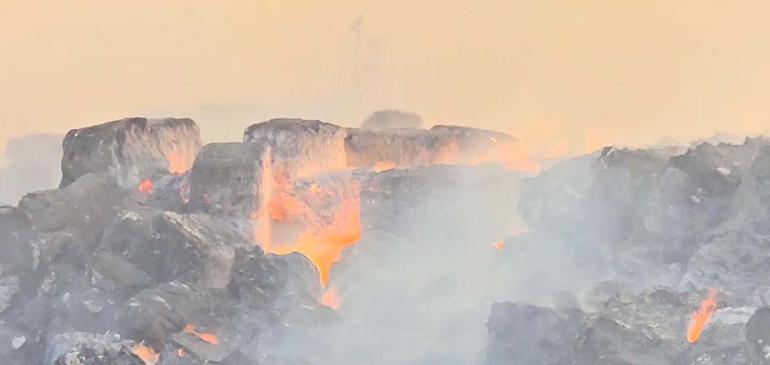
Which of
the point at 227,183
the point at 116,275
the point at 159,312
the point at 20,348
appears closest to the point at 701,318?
the point at 159,312

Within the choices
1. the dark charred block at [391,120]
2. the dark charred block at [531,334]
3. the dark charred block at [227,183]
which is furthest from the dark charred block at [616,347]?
the dark charred block at [391,120]

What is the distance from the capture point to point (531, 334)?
13000mm

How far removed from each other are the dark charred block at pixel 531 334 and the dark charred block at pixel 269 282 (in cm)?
241

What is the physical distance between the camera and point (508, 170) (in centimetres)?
1848

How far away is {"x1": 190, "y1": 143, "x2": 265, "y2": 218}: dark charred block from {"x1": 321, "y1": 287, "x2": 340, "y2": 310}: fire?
1.54 meters

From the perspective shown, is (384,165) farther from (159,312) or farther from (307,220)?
(159,312)

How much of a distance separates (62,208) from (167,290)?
9.71 feet

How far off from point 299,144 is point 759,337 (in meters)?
7.85

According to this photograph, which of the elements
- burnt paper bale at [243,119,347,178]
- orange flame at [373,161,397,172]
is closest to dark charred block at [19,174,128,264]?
burnt paper bale at [243,119,347,178]

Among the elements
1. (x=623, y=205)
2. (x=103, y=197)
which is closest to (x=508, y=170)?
(x=623, y=205)

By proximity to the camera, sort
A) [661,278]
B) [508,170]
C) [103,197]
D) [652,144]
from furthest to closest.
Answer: [652,144] → [508,170] → [103,197] → [661,278]

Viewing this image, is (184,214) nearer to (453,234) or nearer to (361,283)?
(361,283)

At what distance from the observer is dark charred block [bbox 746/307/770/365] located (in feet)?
37.5

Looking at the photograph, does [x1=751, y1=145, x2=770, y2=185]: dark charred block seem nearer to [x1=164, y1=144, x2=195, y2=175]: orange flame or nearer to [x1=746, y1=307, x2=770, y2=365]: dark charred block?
[x1=746, y1=307, x2=770, y2=365]: dark charred block
